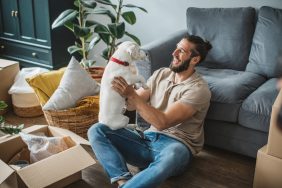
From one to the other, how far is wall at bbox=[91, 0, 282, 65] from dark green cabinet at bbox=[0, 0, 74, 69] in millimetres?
676

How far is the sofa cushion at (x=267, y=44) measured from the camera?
8.06 ft

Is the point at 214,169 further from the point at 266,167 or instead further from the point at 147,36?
the point at 147,36

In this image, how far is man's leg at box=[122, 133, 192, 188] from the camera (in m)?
1.63

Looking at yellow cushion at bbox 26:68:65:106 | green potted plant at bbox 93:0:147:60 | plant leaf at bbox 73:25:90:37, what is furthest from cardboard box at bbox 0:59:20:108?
green potted plant at bbox 93:0:147:60

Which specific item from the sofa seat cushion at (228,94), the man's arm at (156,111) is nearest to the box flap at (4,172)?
the man's arm at (156,111)

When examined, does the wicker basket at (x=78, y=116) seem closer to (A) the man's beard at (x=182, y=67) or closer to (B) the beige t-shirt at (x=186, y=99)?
(B) the beige t-shirt at (x=186, y=99)

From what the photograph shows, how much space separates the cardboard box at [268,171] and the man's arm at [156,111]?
1.42ft

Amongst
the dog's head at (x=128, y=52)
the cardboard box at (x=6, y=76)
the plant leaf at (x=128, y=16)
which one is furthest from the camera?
the cardboard box at (x=6, y=76)

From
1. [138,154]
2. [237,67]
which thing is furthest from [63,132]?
[237,67]

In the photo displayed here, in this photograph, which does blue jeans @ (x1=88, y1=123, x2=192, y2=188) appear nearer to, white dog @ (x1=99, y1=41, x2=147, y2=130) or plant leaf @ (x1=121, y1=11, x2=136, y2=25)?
white dog @ (x1=99, y1=41, x2=147, y2=130)

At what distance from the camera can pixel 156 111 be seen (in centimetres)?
180

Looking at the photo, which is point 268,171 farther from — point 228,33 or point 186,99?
point 228,33

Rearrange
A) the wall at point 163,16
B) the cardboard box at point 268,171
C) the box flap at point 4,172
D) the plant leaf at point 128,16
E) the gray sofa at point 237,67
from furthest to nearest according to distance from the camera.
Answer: the wall at point 163,16 < the plant leaf at point 128,16 < the gray sofa at point 237,67 < the cardboard box at point 268,171 < the box flap at point 4,172

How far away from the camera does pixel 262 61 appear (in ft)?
8.27
